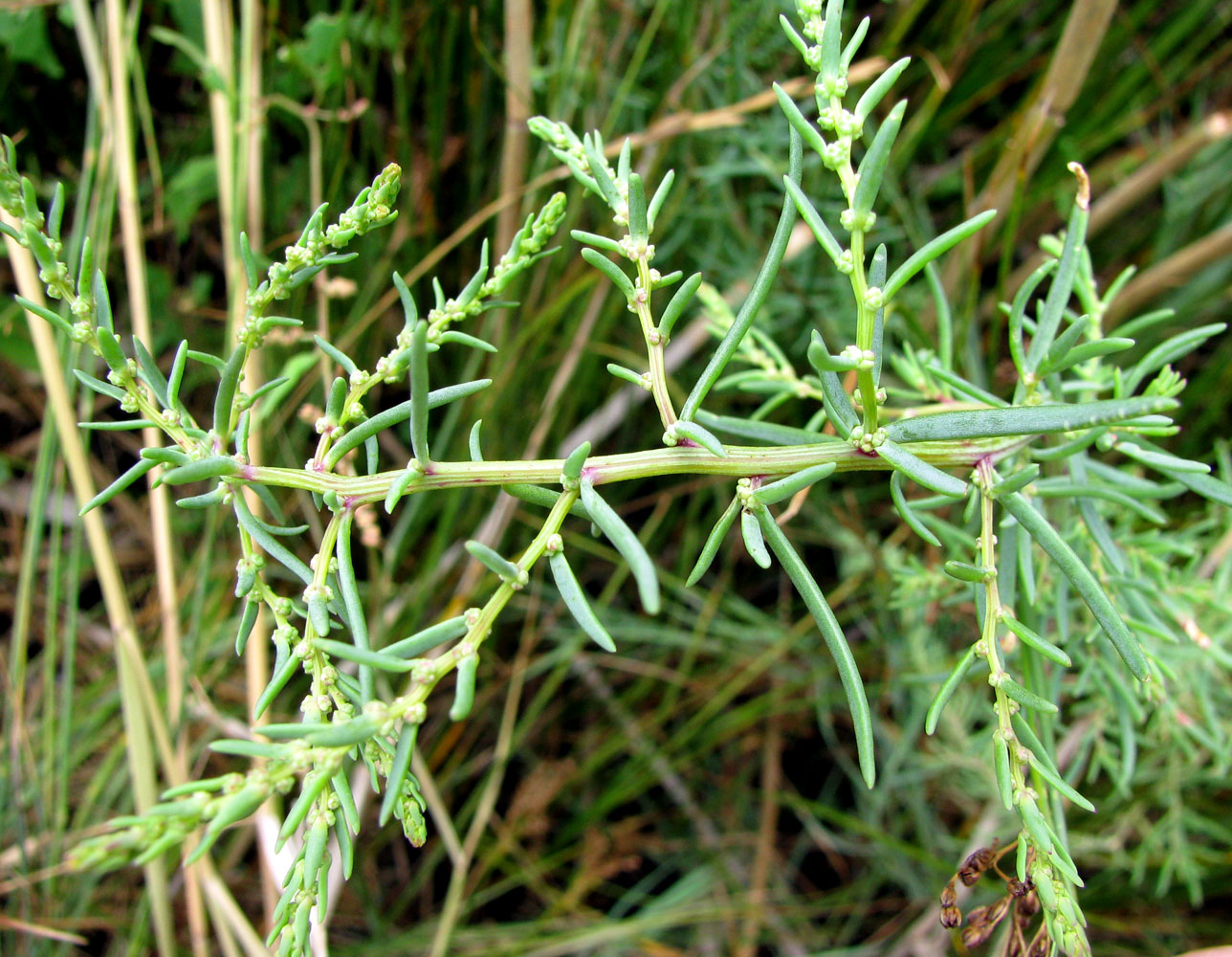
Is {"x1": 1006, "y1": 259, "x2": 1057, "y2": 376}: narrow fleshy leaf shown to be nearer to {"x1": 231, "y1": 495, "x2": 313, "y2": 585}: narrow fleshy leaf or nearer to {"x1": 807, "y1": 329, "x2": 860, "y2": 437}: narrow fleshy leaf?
{"x1": 807, "y1": 329, "x2": 860, "y2": 437}: narrow fleshy leaf

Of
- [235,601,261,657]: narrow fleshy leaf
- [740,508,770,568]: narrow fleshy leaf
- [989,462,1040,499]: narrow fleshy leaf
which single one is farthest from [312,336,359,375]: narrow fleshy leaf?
[989,462,1040,499]: narrow fleshy leaf

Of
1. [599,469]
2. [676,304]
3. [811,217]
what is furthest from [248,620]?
[811,217]

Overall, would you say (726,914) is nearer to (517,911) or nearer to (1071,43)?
(517,911)

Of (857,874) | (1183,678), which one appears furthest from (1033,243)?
(857,874)

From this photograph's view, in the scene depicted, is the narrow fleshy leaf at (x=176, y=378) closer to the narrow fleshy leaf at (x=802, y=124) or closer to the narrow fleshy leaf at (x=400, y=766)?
the narrow fleshy leaf at (x=400, y=766)

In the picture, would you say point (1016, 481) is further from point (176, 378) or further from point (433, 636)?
point (176, 378)

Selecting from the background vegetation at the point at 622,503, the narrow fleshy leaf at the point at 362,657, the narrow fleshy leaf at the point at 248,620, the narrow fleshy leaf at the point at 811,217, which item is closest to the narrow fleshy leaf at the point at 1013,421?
the narrow fleshy leaf at the point at 811,217
